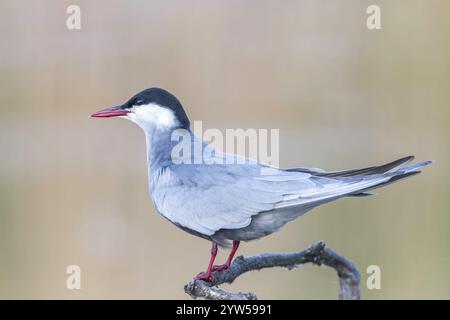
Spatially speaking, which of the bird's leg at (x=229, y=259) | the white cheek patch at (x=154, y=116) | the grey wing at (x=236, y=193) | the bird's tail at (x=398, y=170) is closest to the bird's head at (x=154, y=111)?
the white cheek patch at (x=154, y=116)

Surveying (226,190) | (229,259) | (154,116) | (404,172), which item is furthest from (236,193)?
(404,172)

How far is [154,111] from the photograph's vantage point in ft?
5.64

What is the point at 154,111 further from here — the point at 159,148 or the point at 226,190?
the point at 226,190

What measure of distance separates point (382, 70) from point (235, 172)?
2519mm

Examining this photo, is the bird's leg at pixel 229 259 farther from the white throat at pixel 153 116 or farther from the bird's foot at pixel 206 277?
the white throat at pixel 153 116

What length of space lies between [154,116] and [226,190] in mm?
265

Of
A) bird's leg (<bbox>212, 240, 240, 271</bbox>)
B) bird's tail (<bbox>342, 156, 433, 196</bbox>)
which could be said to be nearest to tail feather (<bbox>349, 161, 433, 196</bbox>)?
bird's tail (<bbox>342, 156, 433, 196</bbox>)

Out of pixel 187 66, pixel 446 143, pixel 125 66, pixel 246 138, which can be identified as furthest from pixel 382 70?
pixel 246 138

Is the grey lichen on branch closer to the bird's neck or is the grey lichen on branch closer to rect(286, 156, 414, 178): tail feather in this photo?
rect(286, 156, 414, 178): tail feather

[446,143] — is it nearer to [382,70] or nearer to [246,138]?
[382,70]

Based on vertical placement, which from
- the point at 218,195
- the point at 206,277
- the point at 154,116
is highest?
the point at 154,116

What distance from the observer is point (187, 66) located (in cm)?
386

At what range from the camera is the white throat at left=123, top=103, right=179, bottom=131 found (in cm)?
171

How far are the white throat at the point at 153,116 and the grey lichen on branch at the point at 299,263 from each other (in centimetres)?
35
